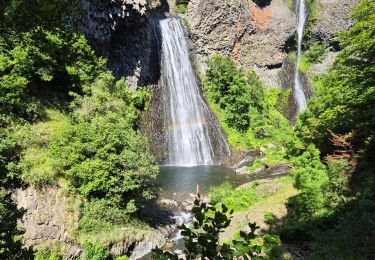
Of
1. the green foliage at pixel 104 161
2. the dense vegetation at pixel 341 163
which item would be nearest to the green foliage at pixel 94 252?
the green foliage at pixel 104 161

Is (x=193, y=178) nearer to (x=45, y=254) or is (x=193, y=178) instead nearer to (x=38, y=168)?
(x=38, y=168)

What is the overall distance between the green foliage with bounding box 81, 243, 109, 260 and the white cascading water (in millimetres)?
14752

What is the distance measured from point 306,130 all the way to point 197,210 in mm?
16117

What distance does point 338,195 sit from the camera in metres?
11.8

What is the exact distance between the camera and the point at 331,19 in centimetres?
3562

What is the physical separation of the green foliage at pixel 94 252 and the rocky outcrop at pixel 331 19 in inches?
1317

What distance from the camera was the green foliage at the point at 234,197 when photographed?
622 inches

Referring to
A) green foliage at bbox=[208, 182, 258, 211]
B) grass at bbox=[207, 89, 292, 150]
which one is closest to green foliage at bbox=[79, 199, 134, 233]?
green foliage at bbox=[208, 182, 258, 211]

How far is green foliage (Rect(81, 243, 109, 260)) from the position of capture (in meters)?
10.4

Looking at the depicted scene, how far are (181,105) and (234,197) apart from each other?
13.4 metres

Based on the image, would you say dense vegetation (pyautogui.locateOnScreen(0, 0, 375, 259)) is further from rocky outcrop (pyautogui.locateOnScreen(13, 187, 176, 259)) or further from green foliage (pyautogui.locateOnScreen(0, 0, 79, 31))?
green foliage (pyautogui.locateOnScreen(0, 0, 79, 31))

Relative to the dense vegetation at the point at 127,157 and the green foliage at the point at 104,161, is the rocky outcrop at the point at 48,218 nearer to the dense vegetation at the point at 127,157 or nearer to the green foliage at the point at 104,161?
the dense vegetation at the point at 127,157

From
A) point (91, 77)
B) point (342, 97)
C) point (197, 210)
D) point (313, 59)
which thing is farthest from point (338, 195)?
point (313, 59)

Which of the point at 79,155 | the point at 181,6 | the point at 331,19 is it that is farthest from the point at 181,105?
the point at 331,19
